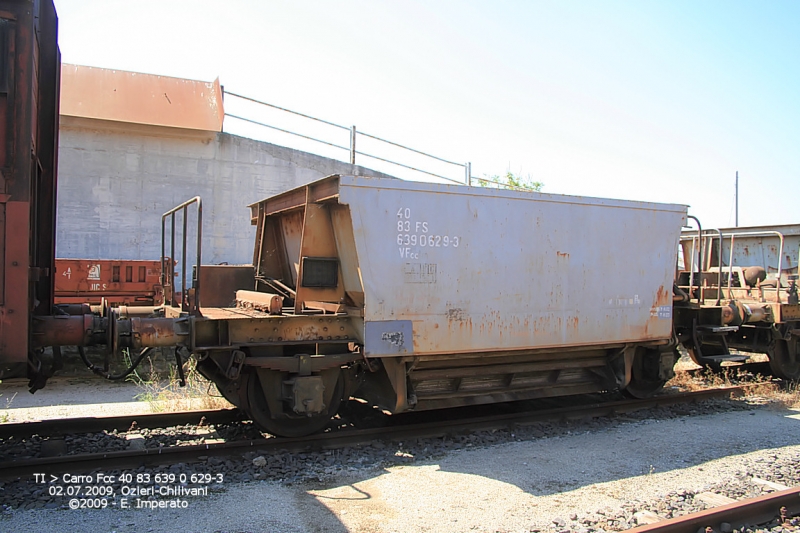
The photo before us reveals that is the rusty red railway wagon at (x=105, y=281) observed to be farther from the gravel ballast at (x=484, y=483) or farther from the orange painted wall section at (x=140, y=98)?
the gravel ballast at (x=484, y=483)

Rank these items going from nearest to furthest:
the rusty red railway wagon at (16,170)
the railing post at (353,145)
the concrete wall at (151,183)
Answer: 1. the rusty red railway wagon at (16,170)
2. the concrete wall at (151,183)
3. the railing post at (353,145)

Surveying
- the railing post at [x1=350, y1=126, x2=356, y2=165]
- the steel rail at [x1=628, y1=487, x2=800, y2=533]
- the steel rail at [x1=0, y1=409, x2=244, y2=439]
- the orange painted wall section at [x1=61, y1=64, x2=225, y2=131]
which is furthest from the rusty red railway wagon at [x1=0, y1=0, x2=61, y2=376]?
the railing post at [x1=350, y1=126, x2=356, y2=165]

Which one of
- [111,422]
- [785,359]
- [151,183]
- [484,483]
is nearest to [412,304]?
[484,483]

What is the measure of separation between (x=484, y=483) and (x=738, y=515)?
207 cm

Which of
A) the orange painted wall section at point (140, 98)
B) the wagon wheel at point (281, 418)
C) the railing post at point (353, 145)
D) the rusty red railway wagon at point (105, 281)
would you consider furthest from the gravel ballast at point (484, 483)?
the railing post at point (353, 145)

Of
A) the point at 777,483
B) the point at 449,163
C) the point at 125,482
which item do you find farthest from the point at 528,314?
the point at 449,163

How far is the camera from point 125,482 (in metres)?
5.13

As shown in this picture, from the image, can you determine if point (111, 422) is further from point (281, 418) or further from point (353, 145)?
Answer: point (353, 145)

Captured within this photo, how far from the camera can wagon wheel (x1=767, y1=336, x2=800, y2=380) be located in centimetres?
1080

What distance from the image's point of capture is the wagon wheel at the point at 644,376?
8.73m

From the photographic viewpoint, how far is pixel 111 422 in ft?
21.8

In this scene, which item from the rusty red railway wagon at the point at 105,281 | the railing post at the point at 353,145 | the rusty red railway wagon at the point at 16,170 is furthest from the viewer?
the railing post at the point at 353,145

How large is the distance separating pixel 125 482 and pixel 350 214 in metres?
3.25

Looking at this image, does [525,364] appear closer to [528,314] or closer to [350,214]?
[528,314]
